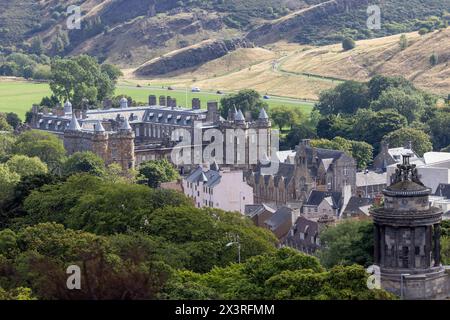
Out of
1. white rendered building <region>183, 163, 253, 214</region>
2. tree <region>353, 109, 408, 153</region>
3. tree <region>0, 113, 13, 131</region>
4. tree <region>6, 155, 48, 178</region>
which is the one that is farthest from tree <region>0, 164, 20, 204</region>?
tree <region>0, 113, 13, 131</region>

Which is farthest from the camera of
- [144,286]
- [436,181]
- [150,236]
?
[436,181]

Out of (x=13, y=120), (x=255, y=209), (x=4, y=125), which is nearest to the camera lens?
(x=255, y=209)

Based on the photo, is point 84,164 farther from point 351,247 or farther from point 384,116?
point 351,247

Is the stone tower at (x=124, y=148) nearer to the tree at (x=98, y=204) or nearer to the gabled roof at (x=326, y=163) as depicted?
the gabled roof at (x=326, y=163)

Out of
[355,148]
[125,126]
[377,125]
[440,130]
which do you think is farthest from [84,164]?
[440,130]

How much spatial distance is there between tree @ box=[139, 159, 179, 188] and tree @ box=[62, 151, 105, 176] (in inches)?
150

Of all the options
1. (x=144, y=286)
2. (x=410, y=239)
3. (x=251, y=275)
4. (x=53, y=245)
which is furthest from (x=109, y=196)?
(x=144, y=286)

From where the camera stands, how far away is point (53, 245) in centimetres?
8181

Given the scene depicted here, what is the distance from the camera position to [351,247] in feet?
262

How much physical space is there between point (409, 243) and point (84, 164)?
80.9 meters

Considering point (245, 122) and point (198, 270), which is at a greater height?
point (245, 122)

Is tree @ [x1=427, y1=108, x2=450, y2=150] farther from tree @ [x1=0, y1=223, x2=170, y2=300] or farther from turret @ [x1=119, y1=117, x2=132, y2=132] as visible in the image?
tree @ [x1=0, y1=223, x2=170, y2=300]
